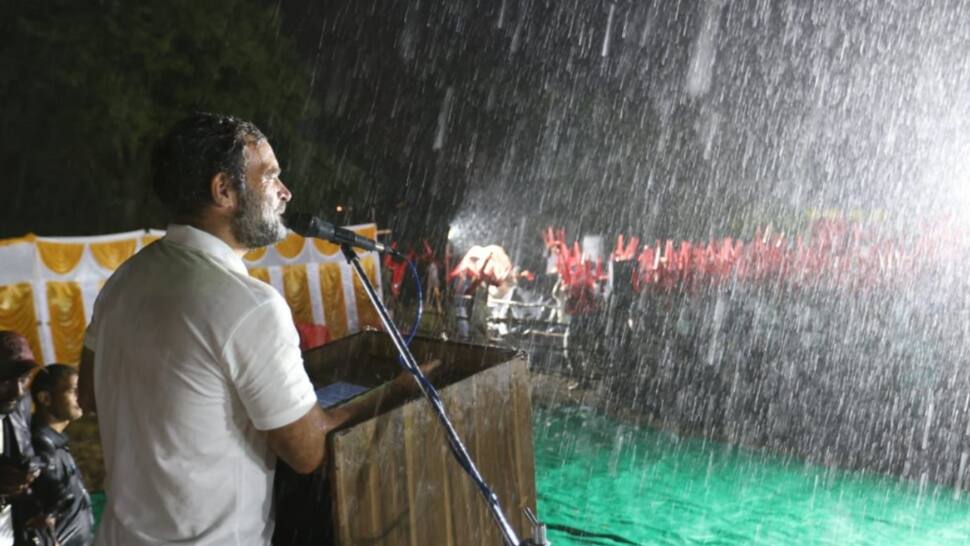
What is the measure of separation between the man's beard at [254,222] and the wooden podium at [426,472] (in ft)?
1.75

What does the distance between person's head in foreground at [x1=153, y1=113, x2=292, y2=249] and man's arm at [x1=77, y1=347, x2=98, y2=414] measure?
0.52m

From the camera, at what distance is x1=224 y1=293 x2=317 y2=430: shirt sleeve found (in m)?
1.52

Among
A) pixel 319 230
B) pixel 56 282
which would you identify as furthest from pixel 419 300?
pixel 56 282

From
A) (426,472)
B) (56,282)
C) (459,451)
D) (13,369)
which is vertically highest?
(459,451)

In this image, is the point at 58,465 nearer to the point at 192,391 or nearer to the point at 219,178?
the point at 192,391

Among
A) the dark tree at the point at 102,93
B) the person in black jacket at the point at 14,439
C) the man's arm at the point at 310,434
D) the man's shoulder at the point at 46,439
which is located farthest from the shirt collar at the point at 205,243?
the dark tree at the point at 102,93

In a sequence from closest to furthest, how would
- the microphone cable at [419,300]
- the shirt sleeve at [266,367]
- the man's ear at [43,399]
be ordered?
the shirt sleeve at [266,367] → the microphone cable at [419,300] → the man's ear at [43,399]

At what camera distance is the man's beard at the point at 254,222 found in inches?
68.3

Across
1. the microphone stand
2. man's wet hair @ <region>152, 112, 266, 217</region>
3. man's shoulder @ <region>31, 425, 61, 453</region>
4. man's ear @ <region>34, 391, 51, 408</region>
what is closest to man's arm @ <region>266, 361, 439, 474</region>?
the microphone stand

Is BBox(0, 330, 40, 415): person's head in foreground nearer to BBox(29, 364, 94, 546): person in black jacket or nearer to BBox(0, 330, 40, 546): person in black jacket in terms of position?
BBox(0, 330, 40, 546): person in black jacket

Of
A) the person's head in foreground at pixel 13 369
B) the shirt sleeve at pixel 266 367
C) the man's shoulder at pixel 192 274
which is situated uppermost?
the man's shoulder at pixel 192 274

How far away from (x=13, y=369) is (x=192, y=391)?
239cm

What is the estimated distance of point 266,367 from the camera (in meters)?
1.53

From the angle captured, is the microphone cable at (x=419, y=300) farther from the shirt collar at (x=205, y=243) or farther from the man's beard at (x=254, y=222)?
the shirt collar at (x=205, y=243)
